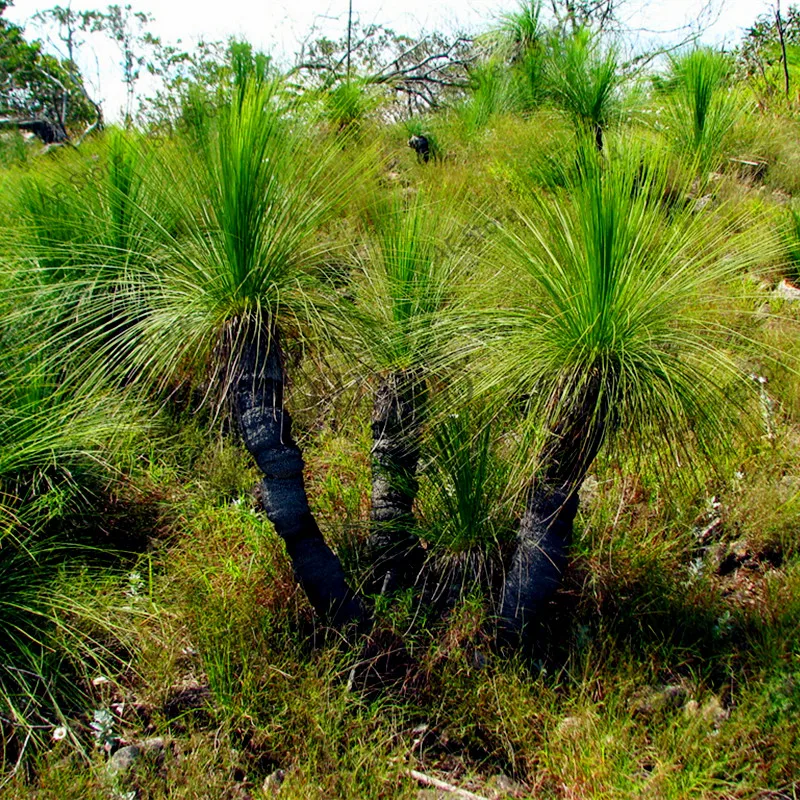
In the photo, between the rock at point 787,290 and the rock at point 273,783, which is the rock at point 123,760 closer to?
the rock at point 273,783

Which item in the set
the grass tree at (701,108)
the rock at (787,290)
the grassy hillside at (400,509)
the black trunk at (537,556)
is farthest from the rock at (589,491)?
the grass tree at (701,108)

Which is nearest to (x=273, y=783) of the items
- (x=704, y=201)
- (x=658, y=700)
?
(x=658, y=700)

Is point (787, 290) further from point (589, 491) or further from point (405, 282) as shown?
point (405, 282)

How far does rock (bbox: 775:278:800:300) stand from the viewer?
13.7 feet

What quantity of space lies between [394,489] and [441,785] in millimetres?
990

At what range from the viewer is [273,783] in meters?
2.03

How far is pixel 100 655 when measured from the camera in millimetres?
2387

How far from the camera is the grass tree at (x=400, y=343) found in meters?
2.44

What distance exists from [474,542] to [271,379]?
2.84 feet

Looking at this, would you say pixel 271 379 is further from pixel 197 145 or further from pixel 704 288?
pixel 704 288

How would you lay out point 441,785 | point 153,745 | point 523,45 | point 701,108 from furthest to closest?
point 523,45 → point 701,108 → point 153,745 → point 441,785

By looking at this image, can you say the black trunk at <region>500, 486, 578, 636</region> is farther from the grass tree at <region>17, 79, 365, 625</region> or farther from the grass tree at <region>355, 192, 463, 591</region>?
the grass tree at <region>17, 79, 365, 625</region>

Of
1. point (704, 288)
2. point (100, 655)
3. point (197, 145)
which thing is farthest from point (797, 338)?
point (100, 655)

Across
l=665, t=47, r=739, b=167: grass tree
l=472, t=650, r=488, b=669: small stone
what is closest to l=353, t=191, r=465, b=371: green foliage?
l=472, t=650, r=488, b=669: small stone
